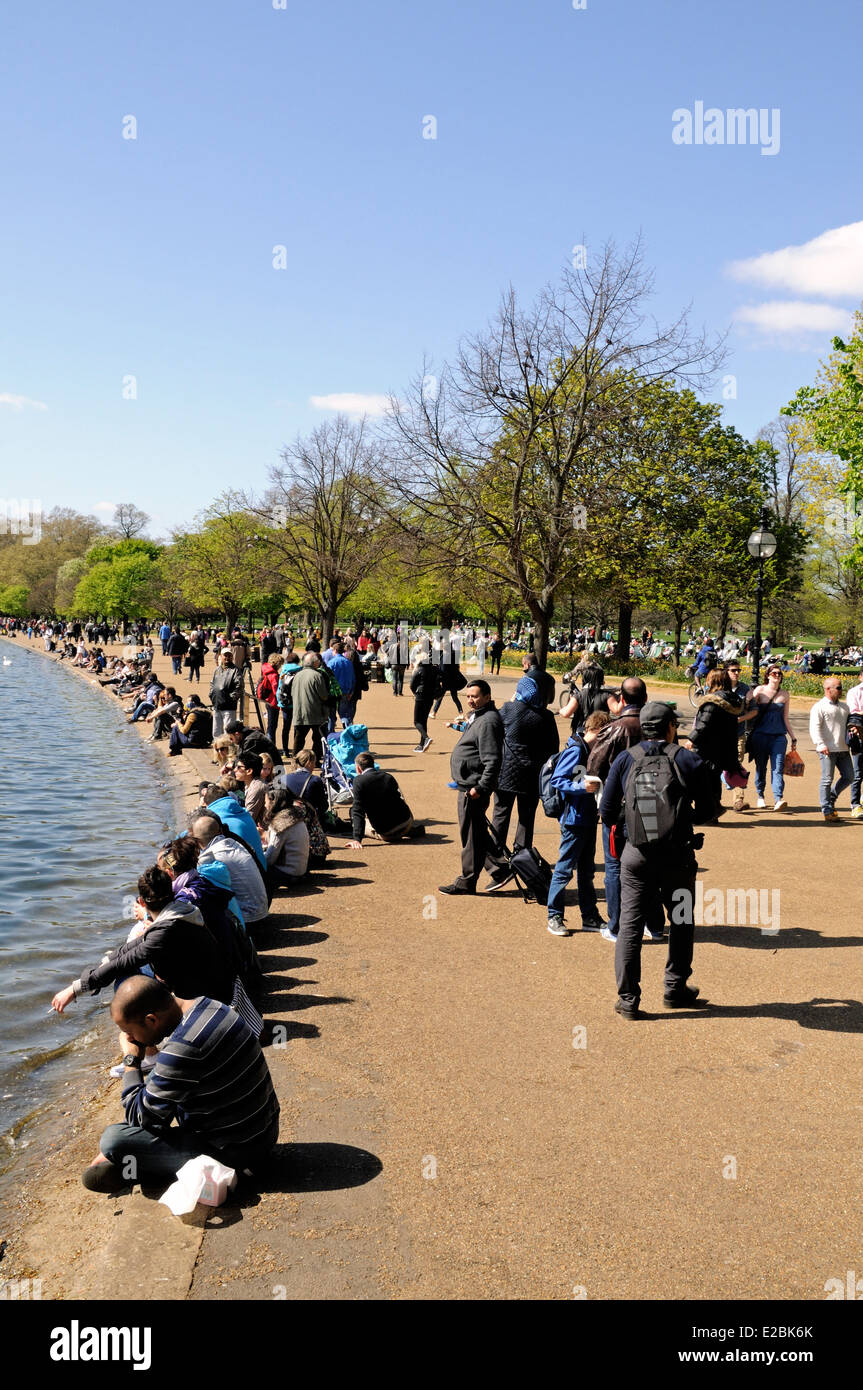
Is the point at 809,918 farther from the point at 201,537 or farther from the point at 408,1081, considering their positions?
the point at 201,537

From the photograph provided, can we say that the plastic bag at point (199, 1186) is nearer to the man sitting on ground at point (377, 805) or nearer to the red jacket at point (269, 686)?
the man sitting on ground at point (377, 805)

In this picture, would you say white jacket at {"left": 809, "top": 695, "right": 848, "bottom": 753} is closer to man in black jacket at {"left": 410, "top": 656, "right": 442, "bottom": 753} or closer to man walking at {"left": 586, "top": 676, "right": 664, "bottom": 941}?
man walking at {"left": 586, "top": 676, "right": 664, "bottom": 941}

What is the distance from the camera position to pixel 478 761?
8.99 metres

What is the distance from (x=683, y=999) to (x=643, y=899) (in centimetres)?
84

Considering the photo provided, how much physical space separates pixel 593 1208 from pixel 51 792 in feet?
52.2

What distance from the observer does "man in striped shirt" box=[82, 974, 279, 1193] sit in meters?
4.38

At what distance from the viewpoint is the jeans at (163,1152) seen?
14.7 ft

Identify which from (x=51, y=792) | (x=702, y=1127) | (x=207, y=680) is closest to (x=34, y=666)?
(x=207, y=680)

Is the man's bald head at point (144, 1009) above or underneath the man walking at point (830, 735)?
underneath

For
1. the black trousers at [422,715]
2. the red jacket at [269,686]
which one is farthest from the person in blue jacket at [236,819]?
the black trousers at [422,715]

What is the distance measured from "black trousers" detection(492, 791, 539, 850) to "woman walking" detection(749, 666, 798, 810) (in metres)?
5.05

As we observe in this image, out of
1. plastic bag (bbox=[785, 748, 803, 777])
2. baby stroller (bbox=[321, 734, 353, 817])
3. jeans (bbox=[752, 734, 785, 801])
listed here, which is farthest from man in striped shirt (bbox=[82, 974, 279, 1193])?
jeans (bbox=[752, 734, 785, 801])

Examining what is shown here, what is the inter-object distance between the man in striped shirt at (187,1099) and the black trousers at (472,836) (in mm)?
4571

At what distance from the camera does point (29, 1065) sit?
6.75 m
